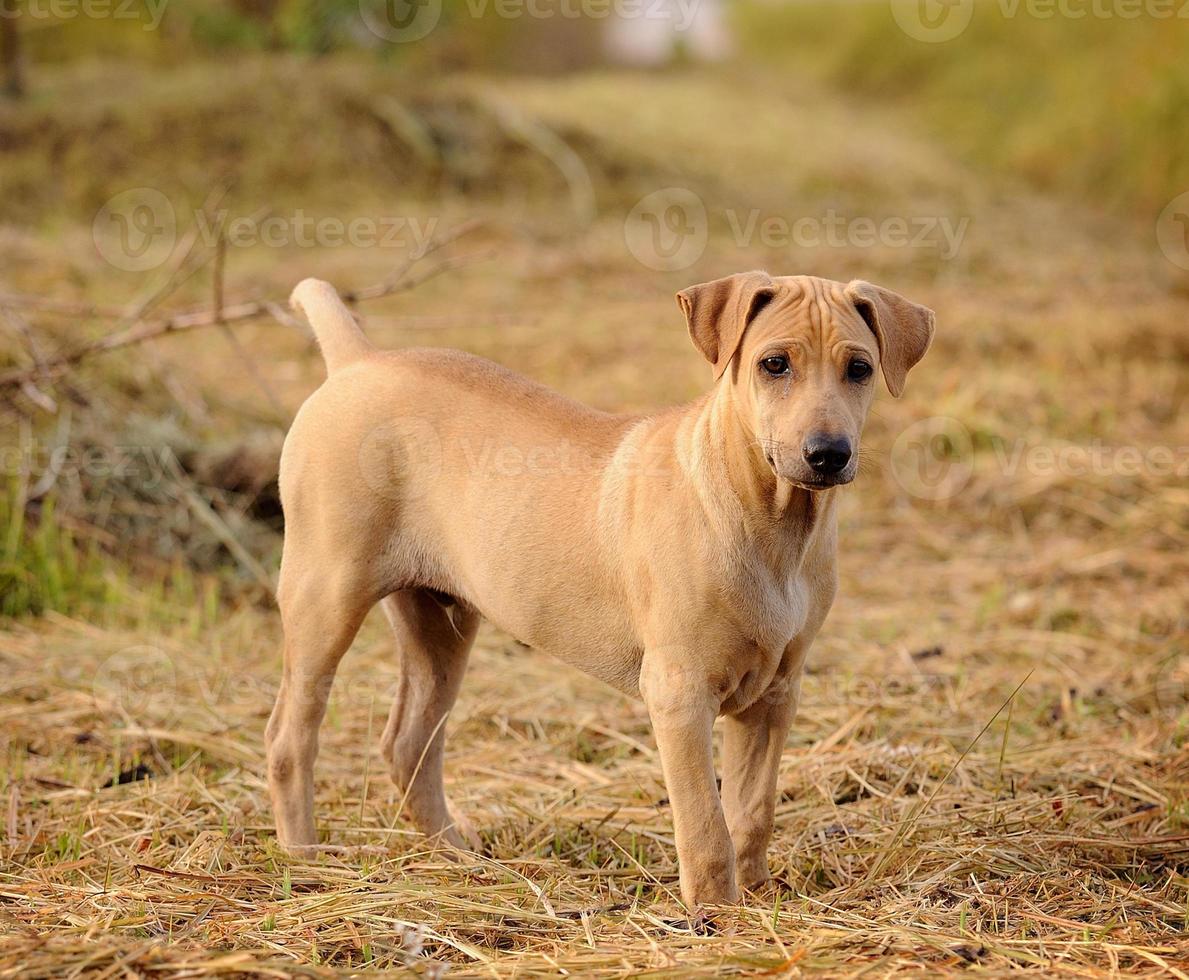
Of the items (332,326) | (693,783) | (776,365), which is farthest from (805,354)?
(332,326)

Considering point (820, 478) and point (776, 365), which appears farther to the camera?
point (776, 365)

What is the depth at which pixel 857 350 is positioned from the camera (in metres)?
3.48

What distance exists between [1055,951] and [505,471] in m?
1.88

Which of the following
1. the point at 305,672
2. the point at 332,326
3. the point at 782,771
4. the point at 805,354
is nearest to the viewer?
the point at 805,354

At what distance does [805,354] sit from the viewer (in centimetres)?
344

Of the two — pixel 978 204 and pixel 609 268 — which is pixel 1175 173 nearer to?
pixel 978 204

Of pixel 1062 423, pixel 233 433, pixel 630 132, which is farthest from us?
pixel 630 132

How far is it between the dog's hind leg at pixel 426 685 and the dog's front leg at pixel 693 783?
1016 mm

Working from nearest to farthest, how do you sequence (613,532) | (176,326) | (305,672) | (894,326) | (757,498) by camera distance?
(757,498) < (894,326) < (613,532) < (305,672) < (176,326)

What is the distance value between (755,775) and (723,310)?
1.30 metres

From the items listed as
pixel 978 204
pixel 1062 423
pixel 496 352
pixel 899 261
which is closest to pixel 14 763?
pixel 496 352

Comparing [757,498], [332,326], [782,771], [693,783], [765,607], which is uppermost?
[332,326]

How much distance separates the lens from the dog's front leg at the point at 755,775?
12.6ft

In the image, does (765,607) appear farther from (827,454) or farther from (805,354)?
(805,354)
